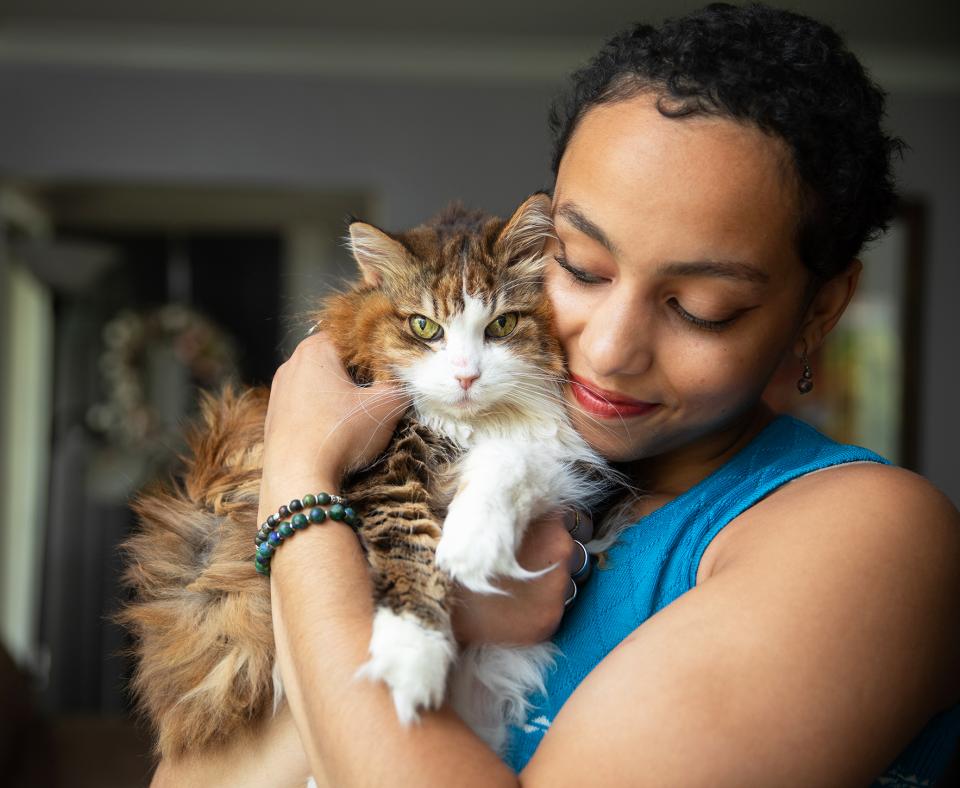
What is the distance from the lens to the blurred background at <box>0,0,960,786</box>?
5145 millimetres

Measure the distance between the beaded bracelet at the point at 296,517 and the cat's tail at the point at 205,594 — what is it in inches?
7.6

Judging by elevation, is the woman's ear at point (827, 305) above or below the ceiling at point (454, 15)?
below

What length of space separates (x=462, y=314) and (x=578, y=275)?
0.35m

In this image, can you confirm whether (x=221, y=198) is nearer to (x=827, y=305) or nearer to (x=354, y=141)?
(x=354, y=141)

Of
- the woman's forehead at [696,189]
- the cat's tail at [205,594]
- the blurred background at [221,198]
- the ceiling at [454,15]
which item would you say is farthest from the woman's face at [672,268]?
the blurred background at [221,198]

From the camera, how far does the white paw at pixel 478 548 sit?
3.65 feet

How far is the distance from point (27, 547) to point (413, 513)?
16.5 feet

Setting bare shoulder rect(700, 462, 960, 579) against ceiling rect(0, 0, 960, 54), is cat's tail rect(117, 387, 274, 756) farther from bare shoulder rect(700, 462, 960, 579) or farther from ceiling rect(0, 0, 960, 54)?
ceiling rect(0, 0, 960, 54)

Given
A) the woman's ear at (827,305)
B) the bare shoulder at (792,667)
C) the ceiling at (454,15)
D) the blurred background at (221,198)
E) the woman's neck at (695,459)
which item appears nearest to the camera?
the bare shoulder at (792,667)

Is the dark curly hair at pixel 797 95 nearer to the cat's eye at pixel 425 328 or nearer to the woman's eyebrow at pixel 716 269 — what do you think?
the woman's eyebrow at pixel 716 269

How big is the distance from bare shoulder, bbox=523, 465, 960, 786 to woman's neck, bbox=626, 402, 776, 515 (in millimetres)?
306

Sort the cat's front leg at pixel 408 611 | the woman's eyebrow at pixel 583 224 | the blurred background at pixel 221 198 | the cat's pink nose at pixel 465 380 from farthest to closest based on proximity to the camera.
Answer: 1. the blurred background at pixel 221 198
2. the cat's pink nose at pixel 465 380
3. the woman's eyebrow at pixel 583 224
4. the cat's front leg at pixel 408 611

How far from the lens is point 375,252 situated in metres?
1.51

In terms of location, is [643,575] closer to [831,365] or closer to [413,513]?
[413,513]
